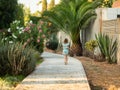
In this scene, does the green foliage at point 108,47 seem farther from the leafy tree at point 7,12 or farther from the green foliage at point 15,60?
the green foliage at point 15,60

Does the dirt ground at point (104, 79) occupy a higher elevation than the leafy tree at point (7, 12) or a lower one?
lower

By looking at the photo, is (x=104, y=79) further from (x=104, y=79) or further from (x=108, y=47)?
(x=108, y=47)

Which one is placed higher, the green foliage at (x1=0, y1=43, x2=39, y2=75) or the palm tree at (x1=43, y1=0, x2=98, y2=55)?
the palm tree at (x1=43, y1=0, x2=98, y2=55)

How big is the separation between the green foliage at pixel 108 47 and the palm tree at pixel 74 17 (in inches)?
284

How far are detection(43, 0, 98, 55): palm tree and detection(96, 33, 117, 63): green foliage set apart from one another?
7222mm

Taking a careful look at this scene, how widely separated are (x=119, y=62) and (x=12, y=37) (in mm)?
7057

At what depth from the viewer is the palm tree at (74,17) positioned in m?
31.2

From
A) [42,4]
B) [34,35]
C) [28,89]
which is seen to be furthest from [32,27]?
[42,4]

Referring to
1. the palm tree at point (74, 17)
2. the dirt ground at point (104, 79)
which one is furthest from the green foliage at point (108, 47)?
the palm tree at point (74, 17)

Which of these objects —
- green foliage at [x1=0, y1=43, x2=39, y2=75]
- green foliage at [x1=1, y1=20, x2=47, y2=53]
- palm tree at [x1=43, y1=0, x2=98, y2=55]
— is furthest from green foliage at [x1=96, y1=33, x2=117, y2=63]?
green foliage at [x1=0, y1=43, x2=39, y2=75]

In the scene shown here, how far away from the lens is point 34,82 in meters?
12.9

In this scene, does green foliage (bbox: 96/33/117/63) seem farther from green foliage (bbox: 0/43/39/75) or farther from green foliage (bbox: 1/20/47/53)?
green foliage (bbox: 0/43/39/75)

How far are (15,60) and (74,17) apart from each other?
1650 centimetres

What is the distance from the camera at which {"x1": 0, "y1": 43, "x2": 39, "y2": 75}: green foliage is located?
600 inches
